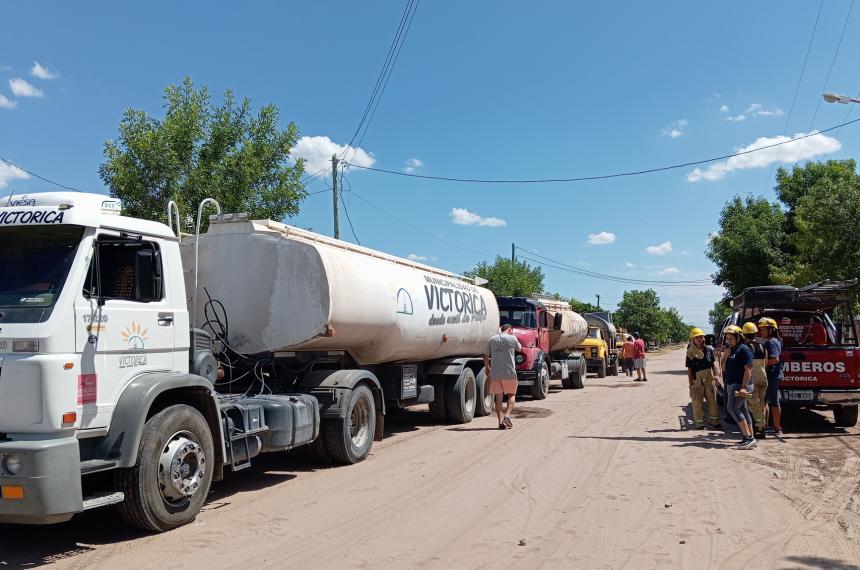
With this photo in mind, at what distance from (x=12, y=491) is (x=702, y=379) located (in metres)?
10.5

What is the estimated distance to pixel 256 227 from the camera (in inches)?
332

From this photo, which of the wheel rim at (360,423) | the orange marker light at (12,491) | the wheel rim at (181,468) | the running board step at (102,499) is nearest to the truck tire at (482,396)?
the wheel rim at (360,423)

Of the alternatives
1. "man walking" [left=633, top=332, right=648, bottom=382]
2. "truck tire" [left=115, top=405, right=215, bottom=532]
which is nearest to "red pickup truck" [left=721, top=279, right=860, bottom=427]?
"truck tire" [left=115, top=405, right=215, bottom=532]

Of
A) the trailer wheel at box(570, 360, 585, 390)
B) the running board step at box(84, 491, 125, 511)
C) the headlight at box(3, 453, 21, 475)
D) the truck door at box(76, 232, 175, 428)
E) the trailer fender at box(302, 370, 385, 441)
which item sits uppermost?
the truck door at box(76, 232, 175, 428)

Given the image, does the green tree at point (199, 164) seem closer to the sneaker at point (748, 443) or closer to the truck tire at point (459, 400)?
the truck tire at point (459, 400)

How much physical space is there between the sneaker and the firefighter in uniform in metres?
0.77

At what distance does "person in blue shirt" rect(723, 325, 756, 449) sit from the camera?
9938 millimetres

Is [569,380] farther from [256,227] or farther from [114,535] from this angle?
[114,535]

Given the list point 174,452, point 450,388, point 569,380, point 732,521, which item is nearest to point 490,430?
point 450,388

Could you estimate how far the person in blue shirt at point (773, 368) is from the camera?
34.9 ft

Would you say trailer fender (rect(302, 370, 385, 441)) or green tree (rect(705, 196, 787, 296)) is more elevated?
green tree (rect(705, 196, 787, 296))

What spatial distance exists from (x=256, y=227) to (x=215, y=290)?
0.97 m

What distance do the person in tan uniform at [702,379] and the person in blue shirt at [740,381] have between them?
33.6 inches

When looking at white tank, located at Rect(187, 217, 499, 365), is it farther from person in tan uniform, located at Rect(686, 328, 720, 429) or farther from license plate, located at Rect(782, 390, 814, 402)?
license plate, located at Rect(782, 390, 814, 402)
